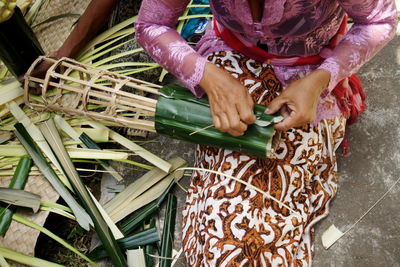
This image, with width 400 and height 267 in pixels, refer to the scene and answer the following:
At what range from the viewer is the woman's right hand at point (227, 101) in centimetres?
123

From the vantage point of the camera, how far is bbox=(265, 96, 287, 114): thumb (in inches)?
48.8

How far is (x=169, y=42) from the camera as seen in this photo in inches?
51.4

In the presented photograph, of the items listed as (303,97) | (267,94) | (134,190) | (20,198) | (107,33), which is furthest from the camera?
(107,33)

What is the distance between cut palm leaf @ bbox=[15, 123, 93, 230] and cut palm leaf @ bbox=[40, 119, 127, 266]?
39 mm

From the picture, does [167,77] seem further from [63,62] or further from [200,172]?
[200,172]

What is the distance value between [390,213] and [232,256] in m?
0.70

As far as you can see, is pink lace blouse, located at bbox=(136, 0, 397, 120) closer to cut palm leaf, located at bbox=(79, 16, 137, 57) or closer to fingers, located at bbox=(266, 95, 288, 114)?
fingers, located at bbox=(266, 95, 288, 114)

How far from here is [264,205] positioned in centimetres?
137

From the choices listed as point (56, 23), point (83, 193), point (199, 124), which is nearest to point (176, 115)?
point (199, 124)

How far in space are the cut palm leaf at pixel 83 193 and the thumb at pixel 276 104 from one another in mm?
747

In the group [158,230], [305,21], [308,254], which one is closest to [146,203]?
[158,230]

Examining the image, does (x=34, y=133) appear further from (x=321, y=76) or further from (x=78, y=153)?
(x=321, y=76)

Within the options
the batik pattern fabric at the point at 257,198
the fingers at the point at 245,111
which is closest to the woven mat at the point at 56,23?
the batik pattern fabric at the point at 257,198

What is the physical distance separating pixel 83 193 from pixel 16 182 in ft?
0.93
